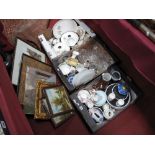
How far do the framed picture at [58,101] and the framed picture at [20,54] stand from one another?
0.60 feet

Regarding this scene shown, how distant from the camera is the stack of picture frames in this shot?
1350 millimetres

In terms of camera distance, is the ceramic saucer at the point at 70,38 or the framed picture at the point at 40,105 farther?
the ceramic saucer at the point at 70,38

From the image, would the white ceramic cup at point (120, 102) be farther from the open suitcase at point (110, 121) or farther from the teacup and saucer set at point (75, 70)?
the teacup and saucer set at point (75, 70)

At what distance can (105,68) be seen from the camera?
1480mm

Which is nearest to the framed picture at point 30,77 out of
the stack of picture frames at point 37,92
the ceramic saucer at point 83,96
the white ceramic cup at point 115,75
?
the stack of picture frames at point 37,92

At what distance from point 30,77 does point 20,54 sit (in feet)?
0.51

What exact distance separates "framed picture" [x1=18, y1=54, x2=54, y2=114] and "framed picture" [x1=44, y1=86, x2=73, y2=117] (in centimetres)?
10

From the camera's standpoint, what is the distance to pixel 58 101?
4.54 feet

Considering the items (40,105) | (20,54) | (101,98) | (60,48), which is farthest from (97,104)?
(20,54)

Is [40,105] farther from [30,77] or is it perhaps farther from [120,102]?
[120,102]

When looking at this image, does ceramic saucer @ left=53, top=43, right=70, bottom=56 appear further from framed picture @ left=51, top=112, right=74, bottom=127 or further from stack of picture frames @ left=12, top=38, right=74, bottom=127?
framed picture @ left=51, top=112, right=74, bottom=127

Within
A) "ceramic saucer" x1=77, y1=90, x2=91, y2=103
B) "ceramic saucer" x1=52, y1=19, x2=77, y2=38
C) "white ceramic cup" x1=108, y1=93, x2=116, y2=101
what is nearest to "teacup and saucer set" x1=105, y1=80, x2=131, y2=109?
"white ceramic cup" x1=108, y1=93, x2=116, y2=101

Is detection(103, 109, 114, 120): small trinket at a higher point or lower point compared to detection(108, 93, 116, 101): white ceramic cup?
lower

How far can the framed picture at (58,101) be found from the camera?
4.44 feet
